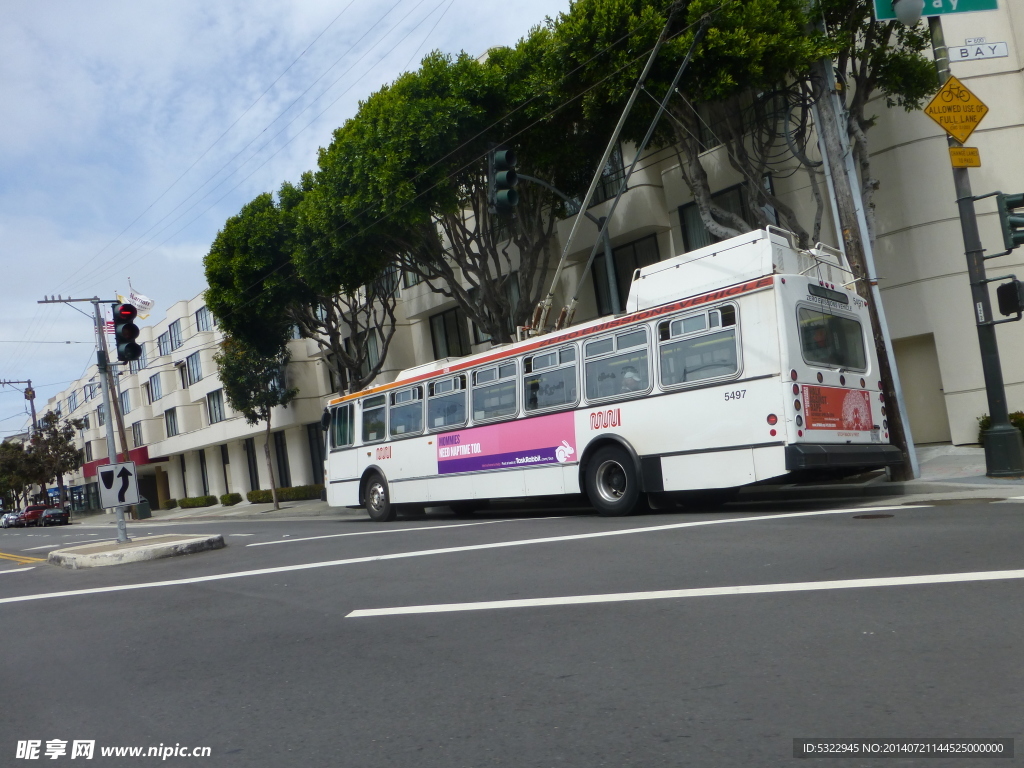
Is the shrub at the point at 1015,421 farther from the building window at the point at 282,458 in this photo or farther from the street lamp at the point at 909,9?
the building window at the point at 282,458

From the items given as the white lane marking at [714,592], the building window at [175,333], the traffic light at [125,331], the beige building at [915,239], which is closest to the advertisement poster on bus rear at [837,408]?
the beige building at [915,239]

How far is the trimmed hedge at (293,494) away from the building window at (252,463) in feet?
13.3

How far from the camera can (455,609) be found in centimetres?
690

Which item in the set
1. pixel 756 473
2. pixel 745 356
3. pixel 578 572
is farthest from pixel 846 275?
pixel 578 572

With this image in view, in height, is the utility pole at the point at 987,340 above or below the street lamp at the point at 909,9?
below

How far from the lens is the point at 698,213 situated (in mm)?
24094

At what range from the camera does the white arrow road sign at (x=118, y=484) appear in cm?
1526

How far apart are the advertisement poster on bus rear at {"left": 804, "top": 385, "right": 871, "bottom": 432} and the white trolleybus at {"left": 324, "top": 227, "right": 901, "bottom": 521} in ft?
0.08

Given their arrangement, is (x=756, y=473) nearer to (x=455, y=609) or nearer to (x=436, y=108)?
(x=455, y=609)

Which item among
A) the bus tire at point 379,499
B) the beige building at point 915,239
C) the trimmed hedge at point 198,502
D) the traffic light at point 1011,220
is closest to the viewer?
the traffic light at point 1011,220

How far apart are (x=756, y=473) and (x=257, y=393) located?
27949mm

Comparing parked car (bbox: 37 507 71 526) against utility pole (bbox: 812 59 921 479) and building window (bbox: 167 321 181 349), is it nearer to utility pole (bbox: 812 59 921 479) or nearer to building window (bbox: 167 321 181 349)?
building window (bbox: 167 321 181 349)

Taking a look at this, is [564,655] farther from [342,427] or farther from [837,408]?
[342,427]

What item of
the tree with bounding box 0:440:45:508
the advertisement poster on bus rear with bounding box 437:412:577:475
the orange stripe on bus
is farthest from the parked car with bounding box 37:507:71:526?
the advertisement poster on bus rear with bounding box 437:412:577:475
